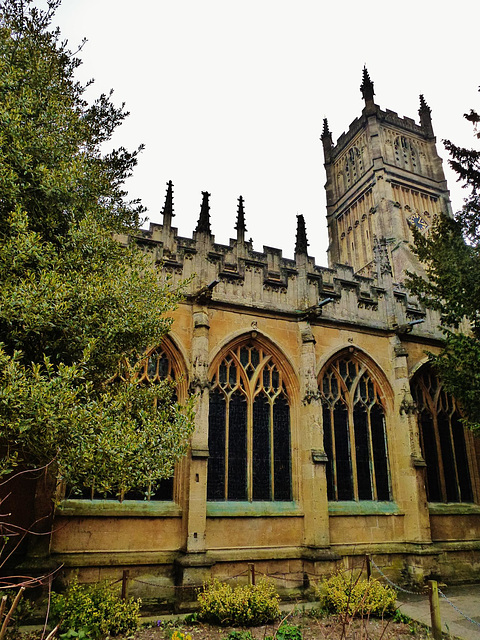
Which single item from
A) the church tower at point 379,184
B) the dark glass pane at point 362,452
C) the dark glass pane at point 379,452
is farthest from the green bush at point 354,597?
the church tower at point 379,184

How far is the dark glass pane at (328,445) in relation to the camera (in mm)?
11958

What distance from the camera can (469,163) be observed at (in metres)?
11.6

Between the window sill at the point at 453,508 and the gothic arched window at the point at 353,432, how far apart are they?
1576mm

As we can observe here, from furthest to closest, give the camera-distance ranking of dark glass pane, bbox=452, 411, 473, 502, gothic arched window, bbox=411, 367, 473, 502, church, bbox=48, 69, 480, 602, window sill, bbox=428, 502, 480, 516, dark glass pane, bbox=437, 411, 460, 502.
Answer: dark glass pane, bbox=452, 411, 473, 502 → dark glass pane, bbox=437, 411, 460, 502 → gothic arched window, bbox=411, 367, 473, 502 → window sill, bbox=428, 502, 480, 516 → church, bbox=48, 69, 480, 602

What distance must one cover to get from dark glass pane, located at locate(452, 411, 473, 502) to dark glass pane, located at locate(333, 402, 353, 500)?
3922 mm

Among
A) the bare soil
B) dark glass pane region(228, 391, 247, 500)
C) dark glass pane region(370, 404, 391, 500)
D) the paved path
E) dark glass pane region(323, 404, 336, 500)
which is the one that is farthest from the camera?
dark glass pane region(370, 404, 391, 500)

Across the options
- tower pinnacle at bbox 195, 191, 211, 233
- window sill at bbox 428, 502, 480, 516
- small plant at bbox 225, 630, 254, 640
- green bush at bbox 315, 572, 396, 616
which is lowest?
small plant at bbox 225, 630, 254, 640

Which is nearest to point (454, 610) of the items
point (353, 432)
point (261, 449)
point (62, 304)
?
point (353, 432)

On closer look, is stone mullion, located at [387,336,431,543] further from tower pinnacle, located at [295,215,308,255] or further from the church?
tower pinnacle, located at [295,215,308,255]

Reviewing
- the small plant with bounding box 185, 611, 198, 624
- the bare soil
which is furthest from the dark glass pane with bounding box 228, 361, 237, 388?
the bare soil

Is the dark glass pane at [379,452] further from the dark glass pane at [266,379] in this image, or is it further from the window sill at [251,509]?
the dark glass pane at [266,379]

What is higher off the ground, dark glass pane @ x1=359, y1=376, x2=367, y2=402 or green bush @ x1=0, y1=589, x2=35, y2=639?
dark glass pane @ x1=359, y1=376, x2=367, y2=402

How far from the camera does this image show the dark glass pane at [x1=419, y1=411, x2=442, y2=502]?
13.7 metres

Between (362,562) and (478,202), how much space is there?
9.27 m
